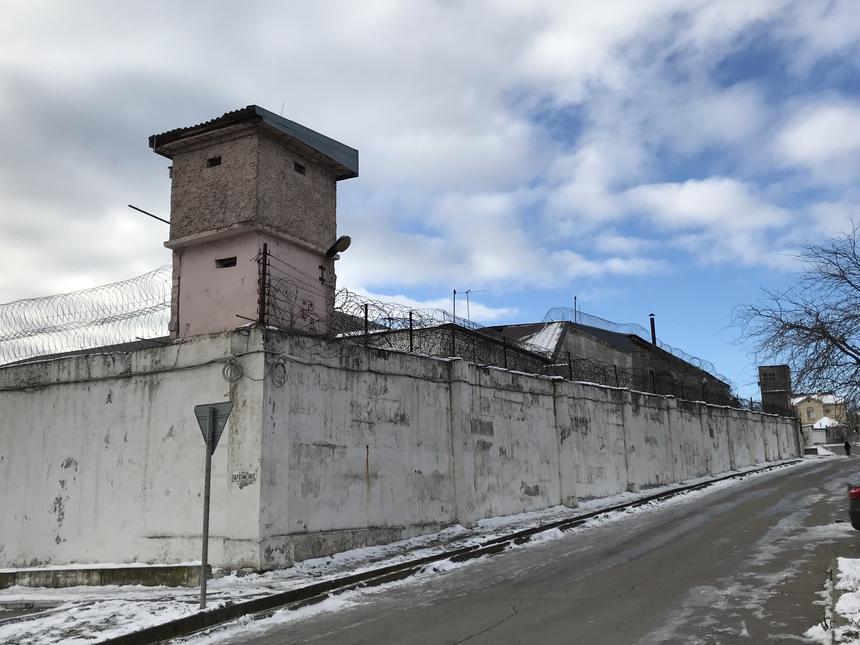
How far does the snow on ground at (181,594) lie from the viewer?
26.3 feet

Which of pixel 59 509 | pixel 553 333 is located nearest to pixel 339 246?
pixel 59 509

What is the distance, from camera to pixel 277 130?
14883mm

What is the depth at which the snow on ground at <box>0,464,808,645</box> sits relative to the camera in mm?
8016

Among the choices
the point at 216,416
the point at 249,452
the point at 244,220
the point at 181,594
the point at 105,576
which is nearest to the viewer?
the point at 216,416

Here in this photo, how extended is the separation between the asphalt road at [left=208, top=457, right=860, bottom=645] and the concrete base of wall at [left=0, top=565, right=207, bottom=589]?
2919 mm

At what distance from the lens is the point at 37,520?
13.9m

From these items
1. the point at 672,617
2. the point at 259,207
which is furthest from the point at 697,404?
the point at 672,617

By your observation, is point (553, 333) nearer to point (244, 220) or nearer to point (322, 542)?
point (244, 220)

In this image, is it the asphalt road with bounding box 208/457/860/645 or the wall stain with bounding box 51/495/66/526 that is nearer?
the asphalt road with bounding box 208/457/860/645

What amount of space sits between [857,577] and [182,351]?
1049 centimetres

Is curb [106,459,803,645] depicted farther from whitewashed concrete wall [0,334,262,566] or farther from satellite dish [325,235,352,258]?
satellite dish [325,235,352,258]

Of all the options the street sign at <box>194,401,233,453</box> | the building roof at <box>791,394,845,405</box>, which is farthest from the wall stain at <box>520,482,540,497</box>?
the street sign at <box>194,401,233,453</box>

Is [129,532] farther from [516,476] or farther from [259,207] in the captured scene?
[516,476]

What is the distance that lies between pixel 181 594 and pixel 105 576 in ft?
8.22
